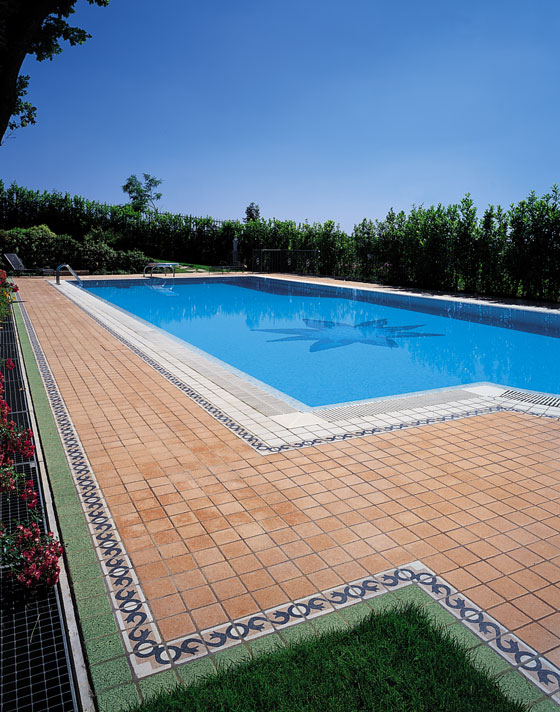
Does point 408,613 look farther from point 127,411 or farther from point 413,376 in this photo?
point 413,376

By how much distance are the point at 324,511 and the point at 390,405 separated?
2.14m

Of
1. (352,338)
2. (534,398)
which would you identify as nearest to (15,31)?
(534,398)

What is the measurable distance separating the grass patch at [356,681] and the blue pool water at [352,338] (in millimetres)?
4199

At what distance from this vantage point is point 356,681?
1768mm

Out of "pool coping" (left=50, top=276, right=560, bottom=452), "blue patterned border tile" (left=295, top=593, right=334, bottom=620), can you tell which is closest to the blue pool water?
"pool coping" (left=50, top=276, right=560, bottom=452)

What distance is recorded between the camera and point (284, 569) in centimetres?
242

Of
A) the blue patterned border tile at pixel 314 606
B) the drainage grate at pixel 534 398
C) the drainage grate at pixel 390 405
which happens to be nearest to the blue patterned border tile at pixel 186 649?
the blue patterned border tile at pixel 314 606

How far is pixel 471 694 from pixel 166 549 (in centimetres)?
149

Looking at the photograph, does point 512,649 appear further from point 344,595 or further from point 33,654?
point 33,654

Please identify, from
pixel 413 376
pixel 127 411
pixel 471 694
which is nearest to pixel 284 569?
pixel 471 694

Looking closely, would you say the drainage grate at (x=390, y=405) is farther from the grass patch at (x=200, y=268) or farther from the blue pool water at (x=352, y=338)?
the grass patch at (x=200, y=268)

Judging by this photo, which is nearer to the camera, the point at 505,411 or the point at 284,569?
the point at 284,569

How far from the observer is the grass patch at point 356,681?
1.66m

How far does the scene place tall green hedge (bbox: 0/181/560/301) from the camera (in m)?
12.9
